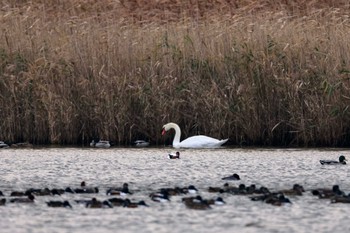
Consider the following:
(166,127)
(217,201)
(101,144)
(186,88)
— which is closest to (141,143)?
(166,127)

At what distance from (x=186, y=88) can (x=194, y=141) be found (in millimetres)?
1213

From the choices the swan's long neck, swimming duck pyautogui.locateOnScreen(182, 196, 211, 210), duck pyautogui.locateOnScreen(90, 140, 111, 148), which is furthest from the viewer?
the swan's long neck

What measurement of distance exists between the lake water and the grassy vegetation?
0.88 metres

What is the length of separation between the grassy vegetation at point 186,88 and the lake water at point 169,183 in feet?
2.88

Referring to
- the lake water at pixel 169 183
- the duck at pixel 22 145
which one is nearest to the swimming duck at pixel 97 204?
the lake water at pixel 169 183

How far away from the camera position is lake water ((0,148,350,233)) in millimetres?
7539

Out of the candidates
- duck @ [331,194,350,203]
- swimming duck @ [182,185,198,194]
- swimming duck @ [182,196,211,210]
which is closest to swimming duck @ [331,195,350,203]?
duck @ [331,194,350,203]

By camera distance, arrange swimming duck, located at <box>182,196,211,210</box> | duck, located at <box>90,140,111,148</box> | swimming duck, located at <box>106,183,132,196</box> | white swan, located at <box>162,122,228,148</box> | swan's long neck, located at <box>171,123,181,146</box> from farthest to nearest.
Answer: swan's long neck, located at <box>171,123,181,146</box>
duck, located at <box>90,140,111,148</box>
white swan, located at <box>162,122,228,148</box>
swimming duck, located at <box>106,183,132,196</box>
swimming duck, located at <box>182,196,211,210</box>

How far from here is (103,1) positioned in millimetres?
29672

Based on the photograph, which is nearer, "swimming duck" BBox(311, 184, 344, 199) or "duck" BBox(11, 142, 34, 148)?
"swimming duck" BBox(311, 184, 344, 199)

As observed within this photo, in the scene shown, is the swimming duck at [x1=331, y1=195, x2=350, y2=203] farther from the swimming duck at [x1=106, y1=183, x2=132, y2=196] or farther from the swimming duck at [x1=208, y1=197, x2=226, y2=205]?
the swimming duck at [x1=106, y1=183, x2=132, y2=196]

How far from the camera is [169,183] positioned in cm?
1010

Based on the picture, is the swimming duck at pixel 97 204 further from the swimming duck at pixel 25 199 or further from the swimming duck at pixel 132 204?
the swimming duck at pixel 25 199

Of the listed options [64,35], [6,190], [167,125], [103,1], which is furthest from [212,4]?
[6,190]
